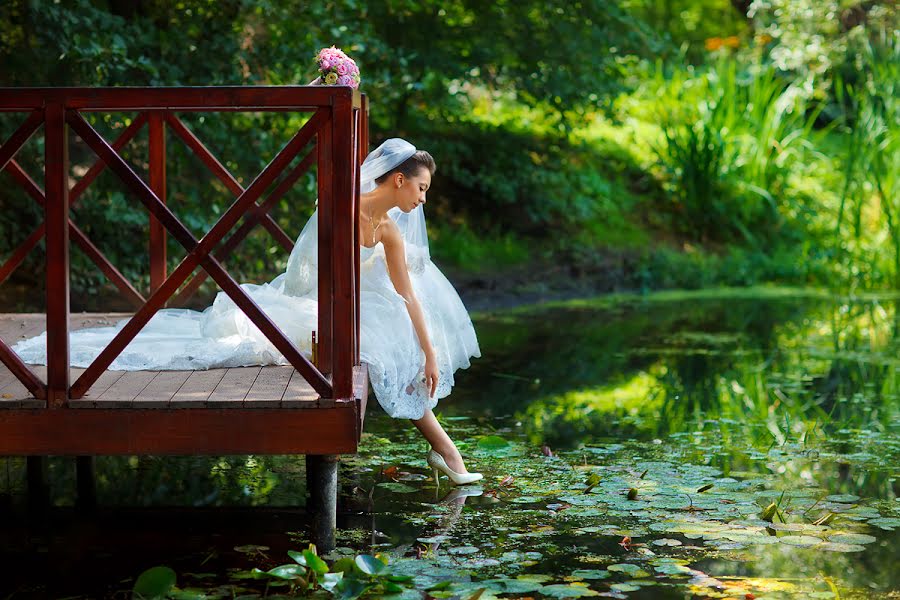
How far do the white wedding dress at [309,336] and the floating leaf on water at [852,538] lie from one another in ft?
4.98

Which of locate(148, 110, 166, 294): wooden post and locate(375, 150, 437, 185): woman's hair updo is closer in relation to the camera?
locate(375, 150, 437, 185): woman's hair updo

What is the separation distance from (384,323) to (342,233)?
999mm

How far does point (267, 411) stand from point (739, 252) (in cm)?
948

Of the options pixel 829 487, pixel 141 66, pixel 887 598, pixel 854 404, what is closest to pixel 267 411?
pixel 887 598

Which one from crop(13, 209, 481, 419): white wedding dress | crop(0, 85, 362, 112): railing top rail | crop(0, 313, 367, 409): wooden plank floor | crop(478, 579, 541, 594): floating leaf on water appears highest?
crop(0, 85, 362, 112): railing top rail

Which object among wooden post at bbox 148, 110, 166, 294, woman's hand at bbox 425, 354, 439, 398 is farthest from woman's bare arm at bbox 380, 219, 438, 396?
wooden post at bbox 148, 110, 166, 294

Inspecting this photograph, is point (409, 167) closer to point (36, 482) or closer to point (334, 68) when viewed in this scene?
point (334, 68)

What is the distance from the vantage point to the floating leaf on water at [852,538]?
4.14m

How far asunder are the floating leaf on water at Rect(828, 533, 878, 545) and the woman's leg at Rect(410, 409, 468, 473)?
1.45 m

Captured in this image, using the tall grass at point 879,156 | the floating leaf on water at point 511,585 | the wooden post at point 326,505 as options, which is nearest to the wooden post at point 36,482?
the wooden post at point 326,505

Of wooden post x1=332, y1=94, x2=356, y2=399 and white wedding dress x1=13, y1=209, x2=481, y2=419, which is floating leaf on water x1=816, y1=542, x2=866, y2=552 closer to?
white wedding dress x1=13, y1=209, x2=481, y2=419

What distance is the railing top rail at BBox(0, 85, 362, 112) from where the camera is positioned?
362 cm

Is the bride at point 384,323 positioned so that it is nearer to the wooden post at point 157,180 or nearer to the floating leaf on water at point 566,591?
the wooden post at point 157,180

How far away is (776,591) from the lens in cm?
365
